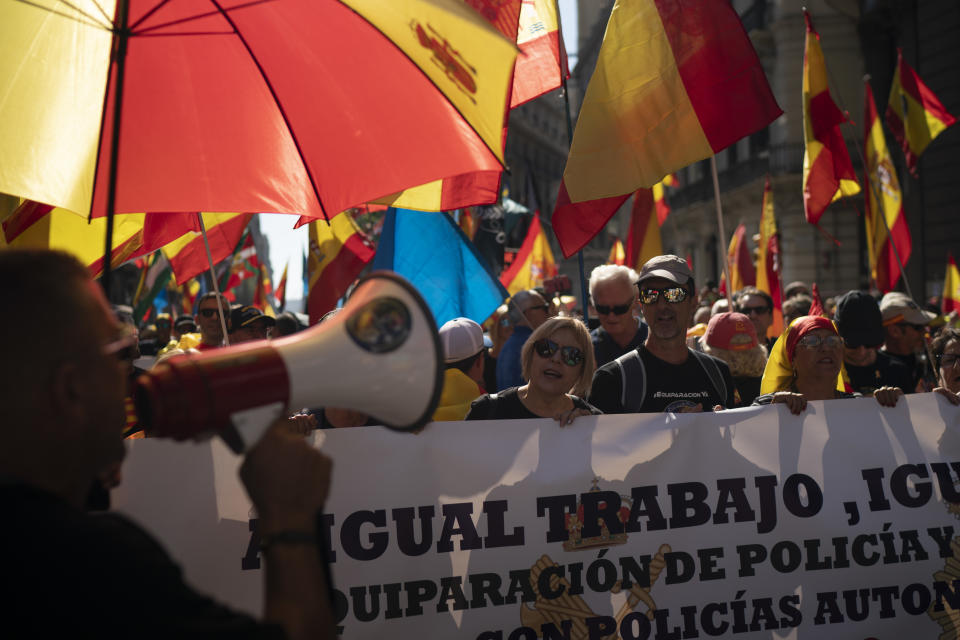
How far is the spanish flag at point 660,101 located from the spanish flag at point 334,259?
84.9 inches

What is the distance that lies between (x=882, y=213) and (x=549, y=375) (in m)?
6.44


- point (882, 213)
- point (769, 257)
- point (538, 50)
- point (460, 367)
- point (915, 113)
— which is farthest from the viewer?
point (769, 257)

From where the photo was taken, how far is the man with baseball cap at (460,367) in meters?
4.07

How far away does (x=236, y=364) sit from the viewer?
1.48 meters

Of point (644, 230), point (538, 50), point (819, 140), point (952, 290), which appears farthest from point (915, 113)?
point (538, 50)

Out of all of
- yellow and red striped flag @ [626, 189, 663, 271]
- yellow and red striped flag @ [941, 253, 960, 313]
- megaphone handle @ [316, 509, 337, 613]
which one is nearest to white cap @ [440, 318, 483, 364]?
megaphone handle @ [316, 509, 337, 613]

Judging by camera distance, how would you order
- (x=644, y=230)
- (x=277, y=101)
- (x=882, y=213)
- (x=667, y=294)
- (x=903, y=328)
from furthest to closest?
1. (x=882, y=213)
2. (x=644, y=230)
3. (x=903, y=328)
4. (x=667, y=294)
5. (x=277, y=101)

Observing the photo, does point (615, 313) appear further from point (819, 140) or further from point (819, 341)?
point (819, 140)

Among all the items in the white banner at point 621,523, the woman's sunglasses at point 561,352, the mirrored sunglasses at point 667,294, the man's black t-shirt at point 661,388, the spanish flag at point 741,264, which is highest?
the spanish flag at point 741,264

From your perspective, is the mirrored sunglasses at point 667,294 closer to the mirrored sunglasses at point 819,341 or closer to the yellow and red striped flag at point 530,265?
the mirrored sunglasses at point 819,341

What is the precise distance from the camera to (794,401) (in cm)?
346

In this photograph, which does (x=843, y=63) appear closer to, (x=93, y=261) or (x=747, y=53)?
(x=747, y=53)

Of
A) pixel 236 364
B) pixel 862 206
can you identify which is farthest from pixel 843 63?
pixel 236 364

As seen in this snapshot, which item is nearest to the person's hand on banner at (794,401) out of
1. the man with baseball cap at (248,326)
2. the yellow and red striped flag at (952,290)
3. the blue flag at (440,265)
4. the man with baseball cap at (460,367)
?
the man with baseball cap at (460,367)
